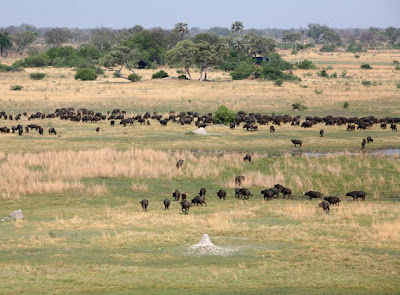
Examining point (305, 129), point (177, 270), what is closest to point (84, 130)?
point (305, 129)

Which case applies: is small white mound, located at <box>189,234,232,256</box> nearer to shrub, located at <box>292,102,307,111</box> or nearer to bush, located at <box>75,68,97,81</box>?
shrub, located at <box>292,102,307,111</box>

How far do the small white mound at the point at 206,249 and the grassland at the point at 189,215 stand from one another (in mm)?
276

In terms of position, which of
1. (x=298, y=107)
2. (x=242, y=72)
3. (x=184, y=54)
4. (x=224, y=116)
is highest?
(x=184, y=54)

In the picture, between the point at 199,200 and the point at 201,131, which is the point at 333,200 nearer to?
the point at 199,200

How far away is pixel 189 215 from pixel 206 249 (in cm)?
579

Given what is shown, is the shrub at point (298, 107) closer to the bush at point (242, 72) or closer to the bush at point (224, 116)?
the bush at point (224, 116)

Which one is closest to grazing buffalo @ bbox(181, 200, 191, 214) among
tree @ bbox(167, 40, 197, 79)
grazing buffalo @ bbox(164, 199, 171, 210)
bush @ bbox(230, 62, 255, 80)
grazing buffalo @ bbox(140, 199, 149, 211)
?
grazing buffalo @ bbox(164, 199, 171, 210)

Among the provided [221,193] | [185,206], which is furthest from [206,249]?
[221,193]

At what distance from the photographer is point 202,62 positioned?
308 feet

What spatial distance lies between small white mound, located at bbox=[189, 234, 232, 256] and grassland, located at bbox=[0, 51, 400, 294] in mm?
276

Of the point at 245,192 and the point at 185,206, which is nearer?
the point at 185,206

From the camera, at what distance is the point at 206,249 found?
17953mm

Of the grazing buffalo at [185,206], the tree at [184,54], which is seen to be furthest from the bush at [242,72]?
the grazing buffalo at [185,206]

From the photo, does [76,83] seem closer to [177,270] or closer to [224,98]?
[224,98]
